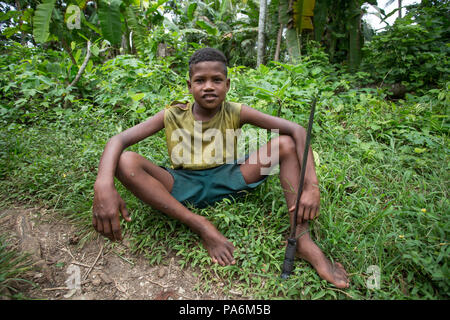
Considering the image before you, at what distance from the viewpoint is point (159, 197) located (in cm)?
150

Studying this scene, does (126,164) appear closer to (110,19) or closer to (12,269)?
(12,269)

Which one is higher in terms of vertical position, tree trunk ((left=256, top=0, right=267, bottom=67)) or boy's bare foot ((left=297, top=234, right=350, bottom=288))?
tree trunk ((left=256, top=0, right=267, bottom=67))

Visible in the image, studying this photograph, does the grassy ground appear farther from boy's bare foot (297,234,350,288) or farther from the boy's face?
the boy's face

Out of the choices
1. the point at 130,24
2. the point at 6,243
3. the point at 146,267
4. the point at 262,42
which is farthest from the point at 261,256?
the point at 130,24

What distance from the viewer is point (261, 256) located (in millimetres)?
1509

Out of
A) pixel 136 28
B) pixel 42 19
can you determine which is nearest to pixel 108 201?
pixel 42 19

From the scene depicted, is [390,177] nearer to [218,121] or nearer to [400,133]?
[400,133]

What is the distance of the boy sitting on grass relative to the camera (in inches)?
53.6

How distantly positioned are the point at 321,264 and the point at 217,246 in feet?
1.93

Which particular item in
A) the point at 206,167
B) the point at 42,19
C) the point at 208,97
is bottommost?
the point at 206,167

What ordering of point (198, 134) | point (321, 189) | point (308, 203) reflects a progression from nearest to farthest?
1. point (308, 203)
2. point (198, 134)
3. point (321, 189)

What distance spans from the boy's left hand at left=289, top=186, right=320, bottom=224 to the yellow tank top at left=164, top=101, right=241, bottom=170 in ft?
1.99

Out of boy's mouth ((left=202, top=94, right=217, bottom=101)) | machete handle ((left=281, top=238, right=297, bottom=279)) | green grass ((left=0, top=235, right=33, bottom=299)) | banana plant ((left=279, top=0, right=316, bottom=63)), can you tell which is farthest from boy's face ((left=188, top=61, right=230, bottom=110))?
banana plant ((left=279, top=0, right=316, bottom=63))

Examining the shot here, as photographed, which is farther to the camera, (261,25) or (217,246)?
(261,25)
